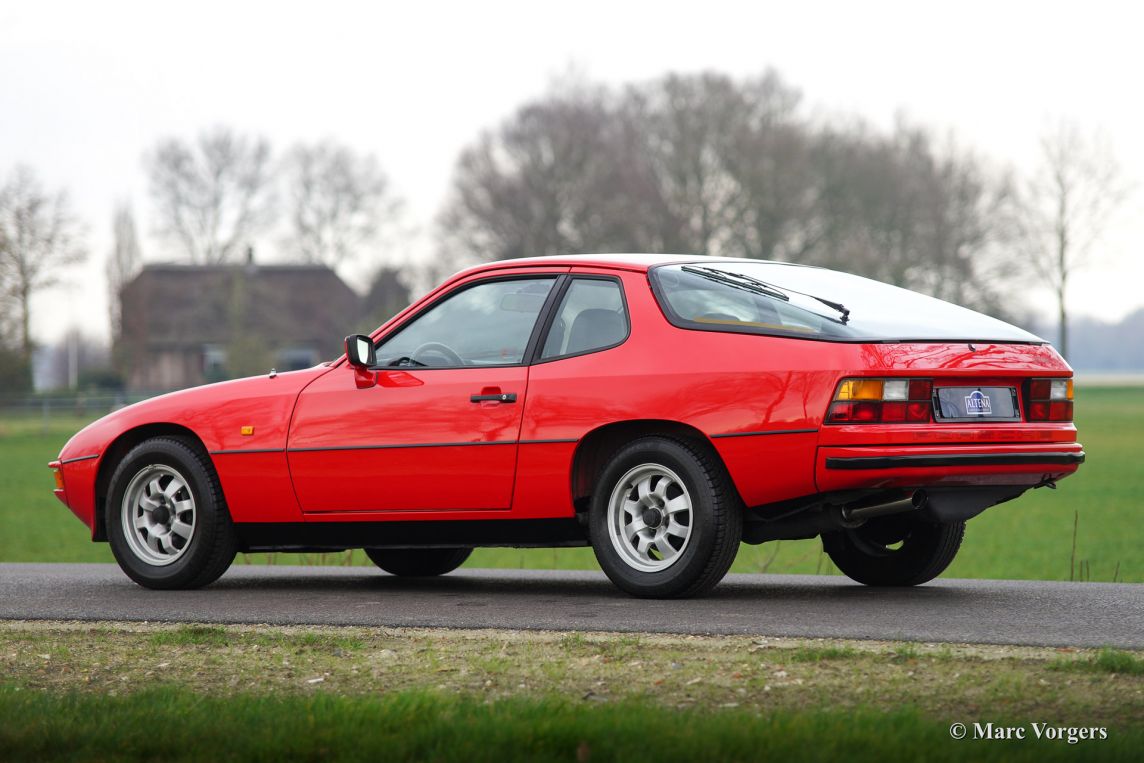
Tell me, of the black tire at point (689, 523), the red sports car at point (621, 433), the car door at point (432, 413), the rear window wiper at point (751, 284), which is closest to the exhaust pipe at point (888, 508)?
the red sports car at point (621, 433)

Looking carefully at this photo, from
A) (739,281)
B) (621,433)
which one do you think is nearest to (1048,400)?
(739,281)

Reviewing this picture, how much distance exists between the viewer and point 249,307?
83125 mm

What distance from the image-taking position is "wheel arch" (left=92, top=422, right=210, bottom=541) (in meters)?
8.88

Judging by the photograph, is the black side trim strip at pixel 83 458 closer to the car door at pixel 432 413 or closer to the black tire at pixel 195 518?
the black tire at pixel 195 518

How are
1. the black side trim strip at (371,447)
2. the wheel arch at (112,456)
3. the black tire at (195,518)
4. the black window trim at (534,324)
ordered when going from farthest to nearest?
the wheel arch at (112,456)
the black tire at (195,518)
the black window trim at (534,324)
the black side trim strip at (371,447)

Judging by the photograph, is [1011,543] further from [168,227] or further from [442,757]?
[168,227]

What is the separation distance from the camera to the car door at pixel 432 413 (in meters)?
7.73

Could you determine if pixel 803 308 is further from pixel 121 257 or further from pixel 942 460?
pixel 121 257

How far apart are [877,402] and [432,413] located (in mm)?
2227

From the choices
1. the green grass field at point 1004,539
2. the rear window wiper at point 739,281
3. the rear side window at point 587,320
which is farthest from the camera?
the green grass field at point 1004,539

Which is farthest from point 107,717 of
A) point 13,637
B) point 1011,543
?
point 1011,543

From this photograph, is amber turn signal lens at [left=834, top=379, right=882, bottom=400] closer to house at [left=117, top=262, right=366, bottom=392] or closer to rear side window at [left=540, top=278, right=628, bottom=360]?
rear side window at [left=540, top=278, right=628, bottom=360]

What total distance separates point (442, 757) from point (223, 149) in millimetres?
71916

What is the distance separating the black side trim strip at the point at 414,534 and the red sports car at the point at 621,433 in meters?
0.01
